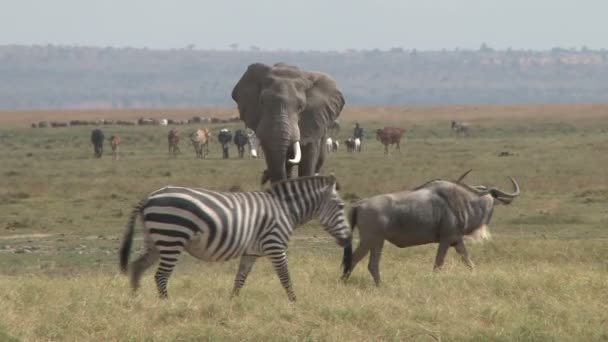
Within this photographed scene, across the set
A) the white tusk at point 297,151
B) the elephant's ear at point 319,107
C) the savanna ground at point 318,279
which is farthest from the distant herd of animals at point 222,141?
the white tusk at point 297,151

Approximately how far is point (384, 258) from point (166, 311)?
519 centimetres

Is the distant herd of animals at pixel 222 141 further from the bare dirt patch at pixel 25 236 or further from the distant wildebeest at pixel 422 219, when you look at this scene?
the distant wildebeest at pixel 422 219

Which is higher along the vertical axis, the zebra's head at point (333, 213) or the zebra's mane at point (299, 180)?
the zebra's mane at point (299, 180)

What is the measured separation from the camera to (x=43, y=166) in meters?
36.8

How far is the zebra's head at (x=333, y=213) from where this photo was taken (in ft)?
39.3

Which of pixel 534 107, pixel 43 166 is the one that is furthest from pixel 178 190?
pixel 534 107

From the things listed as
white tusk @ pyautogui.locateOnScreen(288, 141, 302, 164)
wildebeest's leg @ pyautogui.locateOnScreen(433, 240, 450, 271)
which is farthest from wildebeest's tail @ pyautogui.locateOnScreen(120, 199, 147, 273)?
white tusk @ pyautogui.locateOnScreen(288, 141, 302, 164)

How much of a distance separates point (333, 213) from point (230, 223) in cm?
119

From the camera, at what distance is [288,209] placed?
38.6ft

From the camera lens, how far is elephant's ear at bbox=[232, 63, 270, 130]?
16312 mm

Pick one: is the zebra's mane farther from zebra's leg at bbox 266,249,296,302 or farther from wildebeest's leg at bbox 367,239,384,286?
wildebeest's leg at bbox 367,239,384,286

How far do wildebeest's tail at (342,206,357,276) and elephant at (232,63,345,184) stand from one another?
2011 mm

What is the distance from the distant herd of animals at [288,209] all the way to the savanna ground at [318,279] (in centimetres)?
35

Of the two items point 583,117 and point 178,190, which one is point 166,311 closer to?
point 178,190
